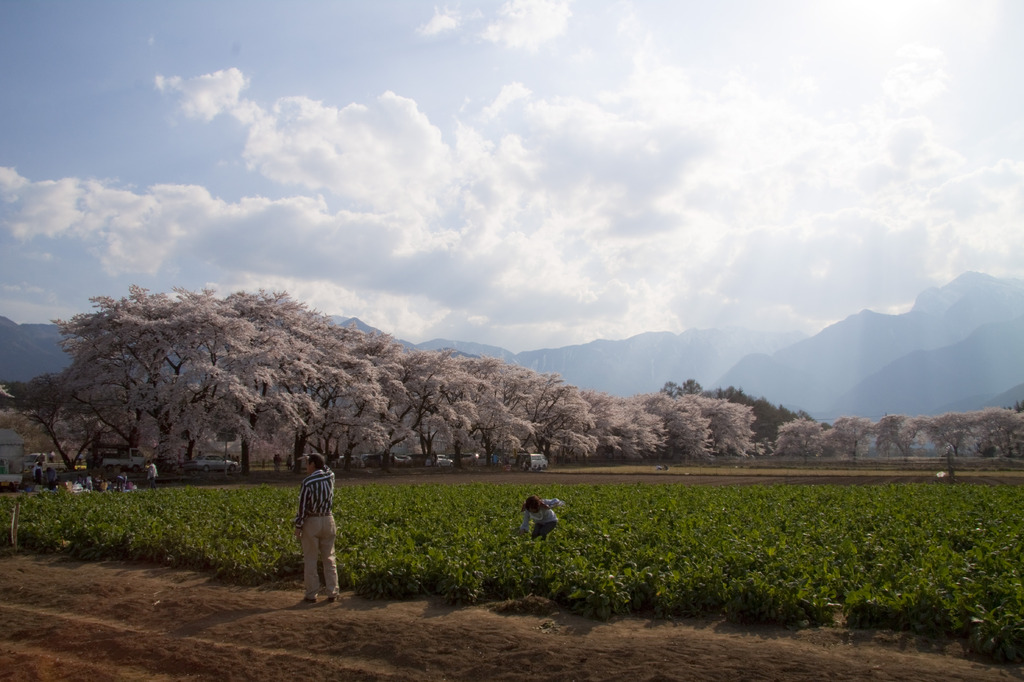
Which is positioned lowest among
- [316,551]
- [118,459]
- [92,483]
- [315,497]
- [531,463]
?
[531,463]

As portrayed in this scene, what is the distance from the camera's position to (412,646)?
7.54 meters

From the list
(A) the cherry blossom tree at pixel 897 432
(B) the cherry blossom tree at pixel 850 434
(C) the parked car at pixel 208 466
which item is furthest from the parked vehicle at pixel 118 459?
(A) the cherry blossom tree at pixel 897 432

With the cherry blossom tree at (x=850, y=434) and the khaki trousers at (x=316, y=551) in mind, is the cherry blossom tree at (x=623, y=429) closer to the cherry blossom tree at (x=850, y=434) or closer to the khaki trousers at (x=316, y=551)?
the cherry blossom tree at (x=850, y=434)

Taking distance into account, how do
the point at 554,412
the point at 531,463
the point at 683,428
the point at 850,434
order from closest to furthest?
the point at 531,463 → the point at 554,412 → the point at 683,428 → the point at 850,434

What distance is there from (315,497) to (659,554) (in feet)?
18.4

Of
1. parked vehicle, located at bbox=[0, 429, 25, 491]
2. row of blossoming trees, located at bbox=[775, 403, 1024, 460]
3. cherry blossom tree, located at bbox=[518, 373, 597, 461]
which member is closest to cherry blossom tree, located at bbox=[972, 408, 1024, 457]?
row of blossoming trees, located at bbox=[775, 403, 1024, 460]

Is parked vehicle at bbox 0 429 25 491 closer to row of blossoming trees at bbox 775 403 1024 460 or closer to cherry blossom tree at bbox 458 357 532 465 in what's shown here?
cherry blossom tree at bbox 458 357 532 465

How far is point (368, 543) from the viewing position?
11.7 m

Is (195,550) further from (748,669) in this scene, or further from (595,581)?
(748,669)

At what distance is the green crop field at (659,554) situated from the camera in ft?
25.8

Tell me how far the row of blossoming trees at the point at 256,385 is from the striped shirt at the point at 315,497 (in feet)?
105

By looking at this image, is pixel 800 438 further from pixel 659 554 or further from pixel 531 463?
pixel 659 554

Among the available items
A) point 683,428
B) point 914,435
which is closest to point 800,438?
point 914,435

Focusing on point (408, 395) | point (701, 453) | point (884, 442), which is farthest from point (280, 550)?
point (884, 442)
